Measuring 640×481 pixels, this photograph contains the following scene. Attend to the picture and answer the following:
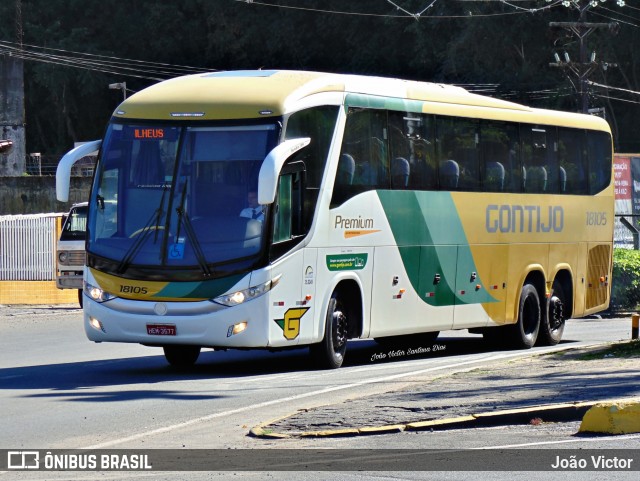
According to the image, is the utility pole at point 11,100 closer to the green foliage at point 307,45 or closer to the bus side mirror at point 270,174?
the green foliage at point 307,45

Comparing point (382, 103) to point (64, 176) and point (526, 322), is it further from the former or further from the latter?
point (526, 322)

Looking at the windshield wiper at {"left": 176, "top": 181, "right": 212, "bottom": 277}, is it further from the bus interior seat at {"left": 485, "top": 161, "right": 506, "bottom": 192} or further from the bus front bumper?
the bus interior seat at {"left": 485, "top": 161, "right": 506, "bottom": 192}

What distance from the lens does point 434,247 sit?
19.7 m

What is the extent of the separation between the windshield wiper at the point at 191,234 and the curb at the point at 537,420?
3.76 meters

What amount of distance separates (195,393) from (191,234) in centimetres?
219

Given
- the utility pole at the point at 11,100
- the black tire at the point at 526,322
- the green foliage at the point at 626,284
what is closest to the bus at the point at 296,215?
the black tire at the point at 526,322

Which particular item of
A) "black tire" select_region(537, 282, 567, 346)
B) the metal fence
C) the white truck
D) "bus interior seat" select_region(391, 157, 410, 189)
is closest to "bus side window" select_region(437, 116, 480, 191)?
"bus interior seat" select_region(391, 157, 410, 189)

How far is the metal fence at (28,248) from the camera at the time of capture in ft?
115

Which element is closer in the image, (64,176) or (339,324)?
(64,176)

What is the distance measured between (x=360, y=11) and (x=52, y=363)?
58.1 meters

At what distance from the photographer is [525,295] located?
22.1 metres

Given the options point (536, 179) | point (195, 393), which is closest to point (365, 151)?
point (195, 393)

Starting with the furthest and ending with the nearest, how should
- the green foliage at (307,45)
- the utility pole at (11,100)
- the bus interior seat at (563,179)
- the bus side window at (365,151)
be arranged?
the green foliage at (307,45) < the utility pole at (11,100) < the bus interior seat at (563,179) < the bus side window at (365,151)

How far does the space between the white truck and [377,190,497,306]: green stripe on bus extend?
13.7 metres
